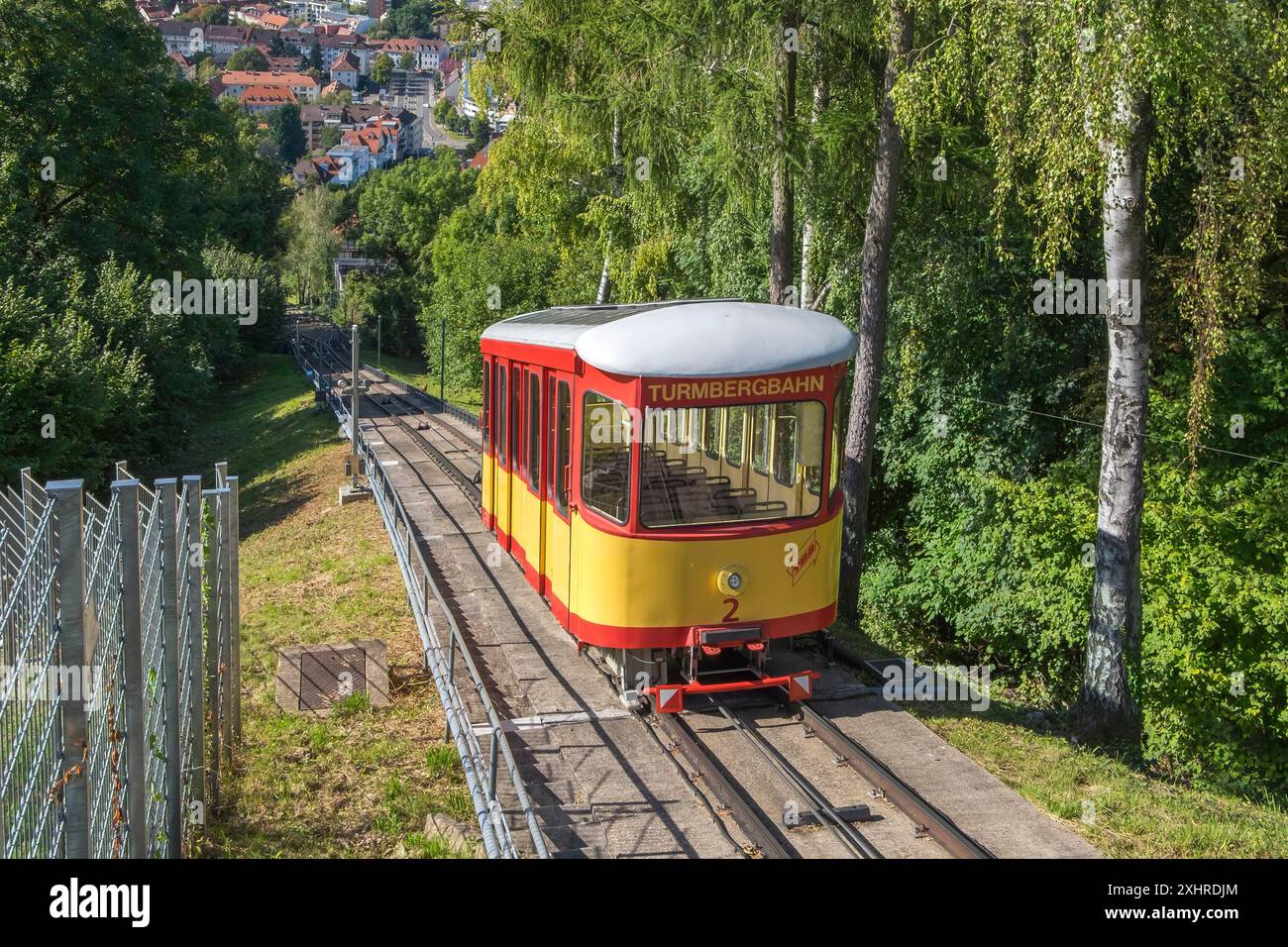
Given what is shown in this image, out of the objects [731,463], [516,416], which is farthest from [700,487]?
[516,416]

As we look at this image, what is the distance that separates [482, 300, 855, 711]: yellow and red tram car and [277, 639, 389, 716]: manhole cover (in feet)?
10.3

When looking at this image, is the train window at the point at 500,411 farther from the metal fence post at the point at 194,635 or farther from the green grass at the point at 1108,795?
the green grass at the point at 1108,795

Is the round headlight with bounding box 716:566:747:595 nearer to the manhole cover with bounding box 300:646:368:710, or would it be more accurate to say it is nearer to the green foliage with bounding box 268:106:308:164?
the manhole cover with bounding box 300:646:368:710

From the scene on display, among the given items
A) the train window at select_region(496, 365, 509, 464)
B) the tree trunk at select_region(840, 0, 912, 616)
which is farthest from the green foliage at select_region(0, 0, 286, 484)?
the tree trunk at select_region(840, 0, 912, 616)

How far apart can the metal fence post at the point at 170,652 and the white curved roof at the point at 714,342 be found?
13.4 feet

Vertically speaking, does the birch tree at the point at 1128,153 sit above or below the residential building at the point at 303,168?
below

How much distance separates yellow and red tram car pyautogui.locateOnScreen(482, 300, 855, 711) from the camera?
10.8m

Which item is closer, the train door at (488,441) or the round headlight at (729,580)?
the round headlight at (729,580)

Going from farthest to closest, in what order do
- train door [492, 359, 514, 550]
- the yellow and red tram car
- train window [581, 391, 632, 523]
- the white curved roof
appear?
train door [492, 359, 514, 550], train window [581, 391, 632, 523], the yellow and red tram car, the white curved roof

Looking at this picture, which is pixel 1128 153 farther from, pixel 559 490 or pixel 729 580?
pixel 559 490

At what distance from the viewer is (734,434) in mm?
11031

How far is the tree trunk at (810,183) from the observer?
17156mm

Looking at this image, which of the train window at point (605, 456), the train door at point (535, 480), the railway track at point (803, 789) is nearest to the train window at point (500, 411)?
the train door at point (535, 480)
